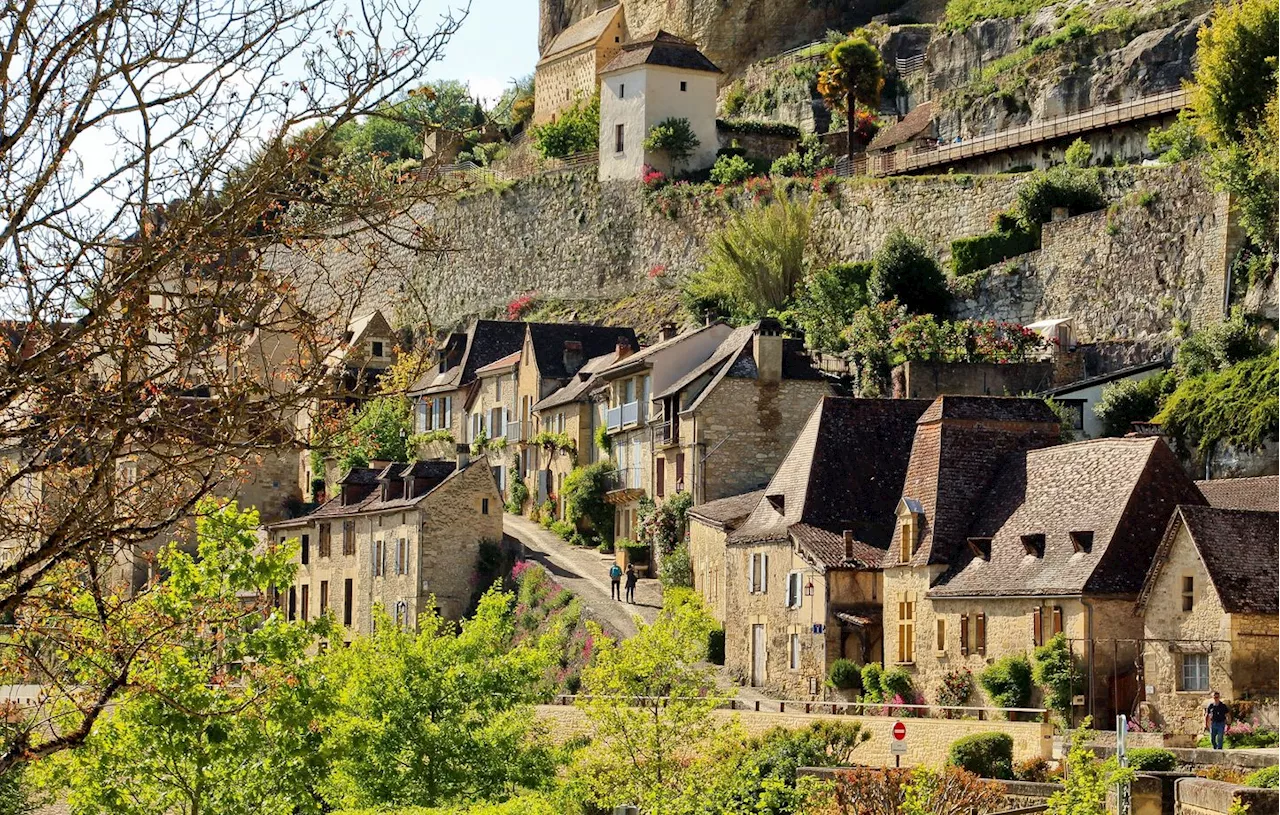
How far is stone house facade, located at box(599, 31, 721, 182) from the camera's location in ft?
246

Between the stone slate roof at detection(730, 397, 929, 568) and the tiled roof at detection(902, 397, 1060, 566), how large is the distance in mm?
1759

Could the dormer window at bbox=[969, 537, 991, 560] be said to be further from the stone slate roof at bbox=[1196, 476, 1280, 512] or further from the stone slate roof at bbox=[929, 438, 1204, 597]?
the stone slate roof at bbox=[1196, 476, 1280, 512]

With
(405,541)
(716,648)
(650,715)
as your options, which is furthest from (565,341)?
(650,715)

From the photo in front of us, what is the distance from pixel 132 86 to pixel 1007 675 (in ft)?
85.8

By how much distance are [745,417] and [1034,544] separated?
1555cm

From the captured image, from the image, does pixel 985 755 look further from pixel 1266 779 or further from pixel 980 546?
pixel 980 546

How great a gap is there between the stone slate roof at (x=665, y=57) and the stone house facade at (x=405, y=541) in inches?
897

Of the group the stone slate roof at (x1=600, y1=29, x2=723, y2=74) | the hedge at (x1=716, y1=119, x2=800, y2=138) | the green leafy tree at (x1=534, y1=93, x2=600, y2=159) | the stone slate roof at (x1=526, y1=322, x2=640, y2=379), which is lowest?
the stone slate roof at (x1=526, y1=322, x2=640, y2=379)

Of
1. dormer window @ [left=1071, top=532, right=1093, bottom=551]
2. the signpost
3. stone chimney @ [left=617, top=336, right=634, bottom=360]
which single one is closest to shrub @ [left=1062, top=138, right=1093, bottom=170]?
stone chimney @ [left=617, top=336, right=634, bottom=360]

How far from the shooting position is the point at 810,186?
66438mm

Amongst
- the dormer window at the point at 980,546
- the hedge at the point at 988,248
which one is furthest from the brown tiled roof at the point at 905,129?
the dormer window at the point at 980,546

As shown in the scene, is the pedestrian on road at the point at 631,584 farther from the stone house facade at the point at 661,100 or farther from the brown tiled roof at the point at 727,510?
the stone house facade at the point at 661,100

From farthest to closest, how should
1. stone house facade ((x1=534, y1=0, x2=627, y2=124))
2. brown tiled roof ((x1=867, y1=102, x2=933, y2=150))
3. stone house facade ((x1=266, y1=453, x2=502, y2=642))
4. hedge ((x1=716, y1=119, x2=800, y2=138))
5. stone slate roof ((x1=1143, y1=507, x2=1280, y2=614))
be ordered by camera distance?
stone house facade ((x1=534, y1=0, x2=627, y2=124)) < hedge ((x1=716, y1=119, x2=800, y2=138)) < brown tiled roof ((x1=867, y1=102, x2=933, y2=150)) < stone house facade ((x1=266, y1=453, x2=502, y2=642)) < stone slate roof ((x1=1143, y1=507, x2=1280, y2=614))

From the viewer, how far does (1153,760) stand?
1044 inches
